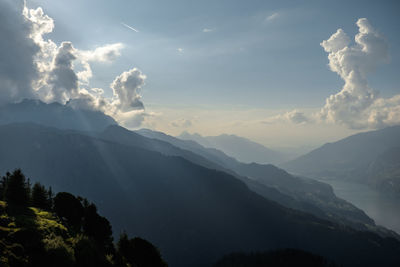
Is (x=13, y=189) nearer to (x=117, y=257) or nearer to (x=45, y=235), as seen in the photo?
(x=45, y=235)

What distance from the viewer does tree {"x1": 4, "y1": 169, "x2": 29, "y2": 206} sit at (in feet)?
206

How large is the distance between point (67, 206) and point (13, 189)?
13.5 meters

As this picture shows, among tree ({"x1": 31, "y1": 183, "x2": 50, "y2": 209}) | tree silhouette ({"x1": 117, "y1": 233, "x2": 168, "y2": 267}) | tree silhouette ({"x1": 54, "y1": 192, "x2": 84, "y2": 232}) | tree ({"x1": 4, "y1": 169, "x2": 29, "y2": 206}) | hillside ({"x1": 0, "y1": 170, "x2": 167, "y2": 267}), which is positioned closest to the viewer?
hillside ({"x1": 0, "y1": 170, "x2": 167, "y2": 267})

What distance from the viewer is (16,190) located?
64.1m

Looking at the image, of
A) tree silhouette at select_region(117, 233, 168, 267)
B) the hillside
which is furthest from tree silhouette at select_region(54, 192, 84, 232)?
tree silhouette at select_region(117, 233, 168, 267)

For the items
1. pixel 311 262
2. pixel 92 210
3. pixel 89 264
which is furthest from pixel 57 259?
pixel 311 262

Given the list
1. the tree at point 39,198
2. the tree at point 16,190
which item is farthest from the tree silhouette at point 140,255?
the tree at point 16,190

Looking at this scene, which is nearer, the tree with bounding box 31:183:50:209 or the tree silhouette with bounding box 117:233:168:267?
the tree silhouette with bounding box 117:233:168:267

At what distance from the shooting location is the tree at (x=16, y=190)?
62906 millimetres

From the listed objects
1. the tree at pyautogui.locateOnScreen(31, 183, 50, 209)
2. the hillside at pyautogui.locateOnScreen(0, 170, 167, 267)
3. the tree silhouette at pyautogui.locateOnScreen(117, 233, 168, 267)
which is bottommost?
the tree silhouette at pyautogui.locateOnScreen(117, 233, 168, 267)

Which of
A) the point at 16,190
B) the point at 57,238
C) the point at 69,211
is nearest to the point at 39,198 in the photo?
the point at 16,190

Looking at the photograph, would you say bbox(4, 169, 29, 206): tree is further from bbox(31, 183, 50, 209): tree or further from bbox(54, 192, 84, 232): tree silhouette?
bbox(54, 192, 84, 232): tree silhouette

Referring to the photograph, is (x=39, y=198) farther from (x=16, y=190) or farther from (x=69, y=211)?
(x=69, y=211)

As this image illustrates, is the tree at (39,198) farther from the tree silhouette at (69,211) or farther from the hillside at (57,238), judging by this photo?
the tree silhouette at (69,211)
